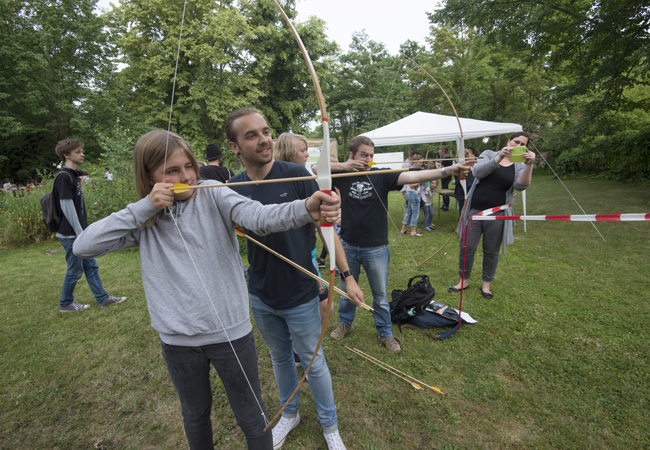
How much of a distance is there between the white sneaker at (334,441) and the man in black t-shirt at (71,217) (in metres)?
3.18

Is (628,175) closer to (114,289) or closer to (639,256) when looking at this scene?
(639,256)

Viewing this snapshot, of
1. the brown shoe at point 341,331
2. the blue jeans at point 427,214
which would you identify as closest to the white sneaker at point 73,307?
the brown shoe at point 341,331

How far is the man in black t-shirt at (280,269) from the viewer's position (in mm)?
1466

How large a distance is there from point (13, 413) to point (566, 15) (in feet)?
36.6

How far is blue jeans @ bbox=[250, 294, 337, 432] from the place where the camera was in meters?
1.54

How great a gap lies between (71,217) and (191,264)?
2.90 metres

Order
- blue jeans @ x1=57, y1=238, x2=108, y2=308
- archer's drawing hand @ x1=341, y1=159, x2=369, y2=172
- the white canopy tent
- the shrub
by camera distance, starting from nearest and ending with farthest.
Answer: archer's drawing hand @ x1=341, y1=159, x2=369, y2=172 < blue jeans @ x1=57, y1=238, x2=108, y2=308 < the white canopy tent < the shrub

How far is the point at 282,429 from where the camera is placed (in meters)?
1.82

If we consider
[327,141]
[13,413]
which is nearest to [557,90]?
[327,141]

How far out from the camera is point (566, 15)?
23.8 feet

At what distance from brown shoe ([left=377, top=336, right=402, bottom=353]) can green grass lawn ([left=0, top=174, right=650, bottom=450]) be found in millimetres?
72

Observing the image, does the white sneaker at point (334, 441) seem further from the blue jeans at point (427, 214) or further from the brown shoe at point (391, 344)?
the blue jeans at point (427, 214)

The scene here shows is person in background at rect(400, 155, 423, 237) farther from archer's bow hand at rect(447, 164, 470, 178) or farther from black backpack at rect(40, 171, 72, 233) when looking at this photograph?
black backpack at rect(40, 171, 72, 233)

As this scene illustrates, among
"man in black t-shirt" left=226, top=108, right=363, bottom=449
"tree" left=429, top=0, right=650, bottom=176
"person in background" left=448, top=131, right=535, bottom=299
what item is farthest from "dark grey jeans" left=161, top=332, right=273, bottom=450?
"tree" left=429, top=0, right=650, bottom=176
